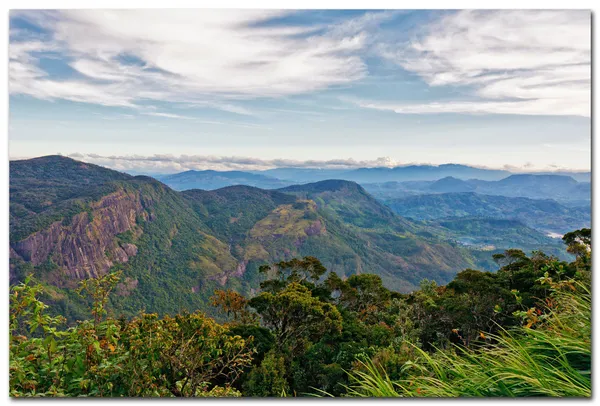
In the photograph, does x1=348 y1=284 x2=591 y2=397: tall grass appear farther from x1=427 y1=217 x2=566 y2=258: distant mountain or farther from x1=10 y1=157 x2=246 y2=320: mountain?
x1=427 y1=217 x2=566 y2=258: distant mountain

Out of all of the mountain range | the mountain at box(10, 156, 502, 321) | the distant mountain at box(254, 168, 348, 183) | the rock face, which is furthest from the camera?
the mountain range

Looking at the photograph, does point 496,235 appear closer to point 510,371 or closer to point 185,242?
point 185,242

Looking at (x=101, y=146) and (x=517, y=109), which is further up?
(x=517, y=109)

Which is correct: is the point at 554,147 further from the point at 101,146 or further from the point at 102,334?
the point at 101,146

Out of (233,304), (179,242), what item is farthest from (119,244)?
(233,304)

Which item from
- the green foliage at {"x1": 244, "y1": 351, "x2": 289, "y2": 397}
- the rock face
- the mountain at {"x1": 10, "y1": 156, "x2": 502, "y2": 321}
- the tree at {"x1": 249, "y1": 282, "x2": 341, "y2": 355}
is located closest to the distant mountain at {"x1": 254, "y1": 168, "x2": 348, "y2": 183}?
the tree at {"x1": 249, "y1": 282, "x2": 341, "y2": 355}

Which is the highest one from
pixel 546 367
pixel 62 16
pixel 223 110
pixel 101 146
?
pixel 62 16

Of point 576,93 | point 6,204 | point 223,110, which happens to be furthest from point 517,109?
point 6,204

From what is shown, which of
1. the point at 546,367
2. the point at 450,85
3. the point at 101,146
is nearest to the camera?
the point at 546,367

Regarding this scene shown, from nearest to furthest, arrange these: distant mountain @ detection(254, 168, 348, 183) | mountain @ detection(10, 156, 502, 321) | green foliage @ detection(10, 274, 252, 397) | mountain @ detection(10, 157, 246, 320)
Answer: green foliage @ detection(10, 274, 252, 397), distant mountain @ detection(254, 168, 348, 183), mountain @ detection(10, 157, 246, 320), mountain @ detection(10, 156, 502, 321)
